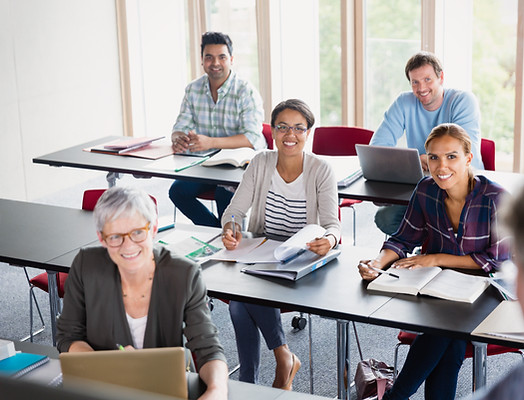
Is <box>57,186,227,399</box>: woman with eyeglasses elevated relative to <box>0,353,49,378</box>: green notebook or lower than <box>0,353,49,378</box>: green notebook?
elevated

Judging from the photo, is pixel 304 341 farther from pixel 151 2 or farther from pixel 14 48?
pixel 151 2

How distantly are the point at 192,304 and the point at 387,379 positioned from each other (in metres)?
1.18

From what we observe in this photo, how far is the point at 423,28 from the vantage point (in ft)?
20.4

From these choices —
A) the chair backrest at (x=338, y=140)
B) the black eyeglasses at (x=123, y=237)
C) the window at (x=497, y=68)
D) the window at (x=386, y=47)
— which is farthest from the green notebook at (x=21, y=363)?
the window at (x=386, y=47)

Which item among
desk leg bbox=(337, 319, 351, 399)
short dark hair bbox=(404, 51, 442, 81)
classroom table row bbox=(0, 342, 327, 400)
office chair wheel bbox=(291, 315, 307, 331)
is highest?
short dark hair bbox=(404, 51, 442, 81)

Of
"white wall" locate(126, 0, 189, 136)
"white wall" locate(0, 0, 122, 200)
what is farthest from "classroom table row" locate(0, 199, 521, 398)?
"white wall" locate(126, 0, 189, 136)

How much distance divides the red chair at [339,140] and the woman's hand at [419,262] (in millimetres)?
2014

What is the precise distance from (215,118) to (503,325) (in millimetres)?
3052

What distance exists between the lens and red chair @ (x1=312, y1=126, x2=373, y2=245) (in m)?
4.88

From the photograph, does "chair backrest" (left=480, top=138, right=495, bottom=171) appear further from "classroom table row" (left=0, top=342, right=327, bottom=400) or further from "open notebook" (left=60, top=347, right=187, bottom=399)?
"open notebook" (left=60, top=347, right=187, bottom=399)

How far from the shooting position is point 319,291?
8.82 feet

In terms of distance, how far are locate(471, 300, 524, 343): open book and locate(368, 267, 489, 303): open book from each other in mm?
124

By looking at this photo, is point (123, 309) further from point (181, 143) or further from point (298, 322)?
point (181, 143)

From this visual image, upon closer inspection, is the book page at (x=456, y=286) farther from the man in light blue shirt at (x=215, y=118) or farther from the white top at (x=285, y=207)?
the man in light blue shirt at (x=215, y=118)
